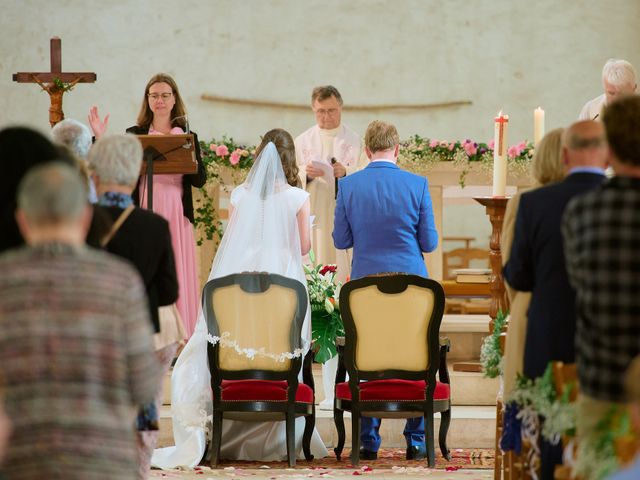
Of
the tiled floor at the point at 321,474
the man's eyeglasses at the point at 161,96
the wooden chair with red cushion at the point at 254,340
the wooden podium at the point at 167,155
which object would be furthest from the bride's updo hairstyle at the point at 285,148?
the tiled floor at the point at 321,474

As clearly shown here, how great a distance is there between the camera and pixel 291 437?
6996 millimetres

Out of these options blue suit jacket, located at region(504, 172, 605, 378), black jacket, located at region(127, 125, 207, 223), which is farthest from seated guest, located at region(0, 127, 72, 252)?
black jacket, located at region(127, 125, 207, 223)

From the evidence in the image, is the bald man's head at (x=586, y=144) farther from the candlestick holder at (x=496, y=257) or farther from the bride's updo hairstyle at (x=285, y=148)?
the bride's updo hairstyle at (x=285, y=148)

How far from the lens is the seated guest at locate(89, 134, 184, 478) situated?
4453 millimetres

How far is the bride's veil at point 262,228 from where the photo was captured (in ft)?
24.1

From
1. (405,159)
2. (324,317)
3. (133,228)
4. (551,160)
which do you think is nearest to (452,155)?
(405,159)

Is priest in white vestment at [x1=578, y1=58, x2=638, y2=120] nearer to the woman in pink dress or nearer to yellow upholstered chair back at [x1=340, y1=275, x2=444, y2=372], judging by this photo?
yellow upholstered chair back at [x1=340, y1=275, x2=444, y2=372]

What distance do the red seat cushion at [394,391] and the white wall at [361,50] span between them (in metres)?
8.14

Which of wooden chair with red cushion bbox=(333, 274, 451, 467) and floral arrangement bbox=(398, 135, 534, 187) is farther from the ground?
floral arrangement bbox=(398, 135, 534, 187)

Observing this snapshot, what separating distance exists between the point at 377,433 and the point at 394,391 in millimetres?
560

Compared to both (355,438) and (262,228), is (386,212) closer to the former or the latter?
(262,228)

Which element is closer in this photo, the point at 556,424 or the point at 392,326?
the point at 556,424

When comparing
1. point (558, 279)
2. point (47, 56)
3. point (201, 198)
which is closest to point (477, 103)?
point (47, 56)

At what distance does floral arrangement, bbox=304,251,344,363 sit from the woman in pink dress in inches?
40.0
